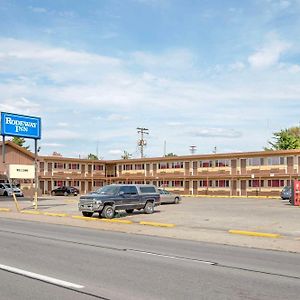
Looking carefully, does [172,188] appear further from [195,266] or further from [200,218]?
[195,266]

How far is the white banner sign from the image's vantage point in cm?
3176

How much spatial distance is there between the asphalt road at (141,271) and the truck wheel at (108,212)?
365 inches

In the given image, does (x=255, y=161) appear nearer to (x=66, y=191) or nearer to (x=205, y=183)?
(x=205, y=183)

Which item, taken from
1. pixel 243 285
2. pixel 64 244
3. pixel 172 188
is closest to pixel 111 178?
pixel 172 188

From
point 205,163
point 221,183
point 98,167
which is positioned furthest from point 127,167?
point 221,183

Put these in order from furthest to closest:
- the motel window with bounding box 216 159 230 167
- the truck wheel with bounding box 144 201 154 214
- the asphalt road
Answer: the motel window with bounding box 216 159 230 167 < the truck wheel with bounding box 144 201 154 214 < the asphalt road

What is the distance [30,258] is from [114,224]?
10.5 metres

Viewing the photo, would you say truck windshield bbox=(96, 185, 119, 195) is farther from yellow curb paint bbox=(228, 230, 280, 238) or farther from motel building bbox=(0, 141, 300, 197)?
motel building bbox=(0, 141, 300, 197)

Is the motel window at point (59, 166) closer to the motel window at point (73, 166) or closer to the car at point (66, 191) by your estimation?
the motel window at point (73, 166)

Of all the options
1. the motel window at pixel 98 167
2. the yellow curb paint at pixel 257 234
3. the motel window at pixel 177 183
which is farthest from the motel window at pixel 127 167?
the yellow curb paint at pixel 257 234

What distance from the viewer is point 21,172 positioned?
32.4 metres

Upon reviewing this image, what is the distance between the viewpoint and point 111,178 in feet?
244

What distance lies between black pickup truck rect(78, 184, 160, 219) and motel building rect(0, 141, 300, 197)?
31.8m

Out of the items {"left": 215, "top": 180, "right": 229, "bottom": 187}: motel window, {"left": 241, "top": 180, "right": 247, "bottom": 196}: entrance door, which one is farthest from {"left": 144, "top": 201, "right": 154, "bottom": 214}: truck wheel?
{"left": 215, "top": 180, "right": 229, "bottom": 187}: motel window
